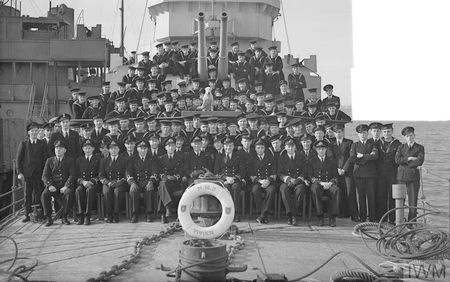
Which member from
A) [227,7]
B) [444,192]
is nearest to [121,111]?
[227,7]

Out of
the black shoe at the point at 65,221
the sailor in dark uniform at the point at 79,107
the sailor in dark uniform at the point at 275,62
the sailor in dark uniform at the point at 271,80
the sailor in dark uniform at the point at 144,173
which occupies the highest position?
the sailor in dark uniform at the point at 275,62

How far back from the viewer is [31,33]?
71.8 feet

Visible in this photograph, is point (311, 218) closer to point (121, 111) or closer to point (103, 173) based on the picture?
point (103, 173)

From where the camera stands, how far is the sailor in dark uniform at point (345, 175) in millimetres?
7551

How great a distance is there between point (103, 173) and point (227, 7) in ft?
32.5

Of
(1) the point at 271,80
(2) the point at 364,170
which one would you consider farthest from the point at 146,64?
(2) the point at 364,170

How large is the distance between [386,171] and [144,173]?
12.3ft

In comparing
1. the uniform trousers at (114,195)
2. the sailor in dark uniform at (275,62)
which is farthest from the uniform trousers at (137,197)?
the sailor in dark uniform at (275,62)

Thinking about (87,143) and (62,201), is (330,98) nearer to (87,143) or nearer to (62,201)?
(87,143)

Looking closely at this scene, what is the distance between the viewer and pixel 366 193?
24.6ft

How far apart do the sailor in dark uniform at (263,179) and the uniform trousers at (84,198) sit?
2415 millimetres

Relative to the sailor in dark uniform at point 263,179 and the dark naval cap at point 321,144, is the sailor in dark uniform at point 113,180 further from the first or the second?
the dark naval cap at point 321,144

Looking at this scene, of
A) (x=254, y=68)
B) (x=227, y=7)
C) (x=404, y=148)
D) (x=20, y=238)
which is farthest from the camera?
(x=227, y=7)

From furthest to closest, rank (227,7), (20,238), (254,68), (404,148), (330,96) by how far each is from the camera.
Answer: (227,7) → (254,68) → (330,96) → (404,148) → (20,238)
